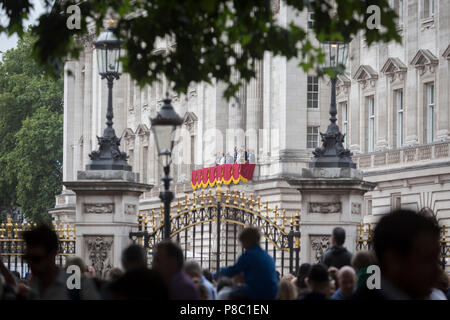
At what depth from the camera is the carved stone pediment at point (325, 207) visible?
69.2 feet

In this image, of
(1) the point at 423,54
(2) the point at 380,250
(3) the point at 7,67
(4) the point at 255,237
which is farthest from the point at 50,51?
(3) the point at 7,67

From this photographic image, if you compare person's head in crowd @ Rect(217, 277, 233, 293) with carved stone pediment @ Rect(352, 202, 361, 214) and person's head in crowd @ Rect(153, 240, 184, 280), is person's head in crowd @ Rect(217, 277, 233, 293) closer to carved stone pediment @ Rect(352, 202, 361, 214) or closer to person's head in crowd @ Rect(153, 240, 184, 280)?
person's head in crowd @ Rect(153, 240, 184, 280)

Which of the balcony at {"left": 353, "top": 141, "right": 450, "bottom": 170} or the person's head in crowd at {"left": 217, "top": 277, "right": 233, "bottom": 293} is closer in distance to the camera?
Result: the person's head in crowd at {"left": 217, "top": 277, "right": 233, "bottom": 293}

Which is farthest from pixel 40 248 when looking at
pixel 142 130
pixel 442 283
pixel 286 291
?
pixel 142 130

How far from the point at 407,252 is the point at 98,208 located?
54.1ft

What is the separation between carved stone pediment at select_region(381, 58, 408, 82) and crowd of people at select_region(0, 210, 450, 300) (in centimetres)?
2897

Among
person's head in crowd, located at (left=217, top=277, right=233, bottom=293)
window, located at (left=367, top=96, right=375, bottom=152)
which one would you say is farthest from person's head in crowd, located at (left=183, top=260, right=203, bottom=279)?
window, located at (left=367, top=96, right=375, bottom=152)

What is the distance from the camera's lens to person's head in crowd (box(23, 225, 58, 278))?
9.74 meters

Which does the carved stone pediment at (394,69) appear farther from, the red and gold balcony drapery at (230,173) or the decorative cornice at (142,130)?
the decorative cornice at (142,130)

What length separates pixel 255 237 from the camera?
12.0 meters

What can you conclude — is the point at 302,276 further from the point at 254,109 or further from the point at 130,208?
the point at 254,109

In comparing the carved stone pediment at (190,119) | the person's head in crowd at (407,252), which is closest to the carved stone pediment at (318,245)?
the person's head in crowd at (407,252)

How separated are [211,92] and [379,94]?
11614mm

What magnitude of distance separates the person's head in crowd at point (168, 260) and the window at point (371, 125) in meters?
37.0
